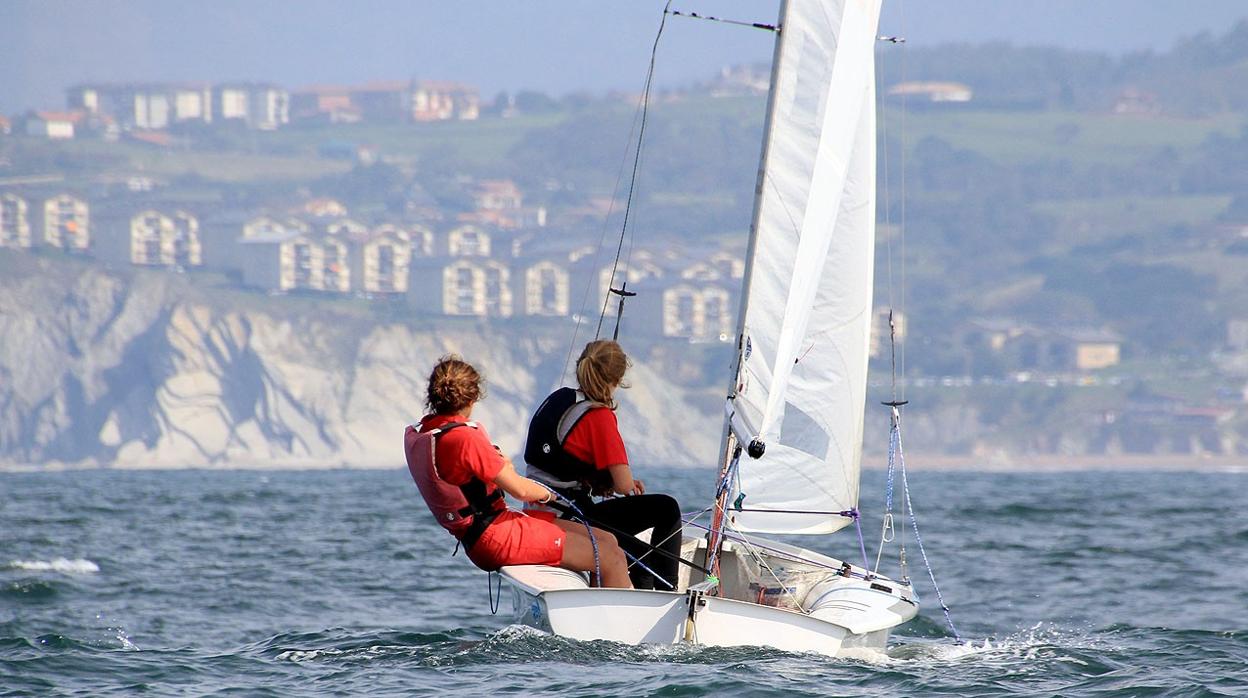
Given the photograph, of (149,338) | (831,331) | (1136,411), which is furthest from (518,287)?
(831,331)

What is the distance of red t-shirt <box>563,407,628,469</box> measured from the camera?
7.84 m

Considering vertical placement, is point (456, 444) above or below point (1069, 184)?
below

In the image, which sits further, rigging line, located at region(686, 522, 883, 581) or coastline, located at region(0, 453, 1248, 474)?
coastline, located at region(0, 453, 1248, 474)

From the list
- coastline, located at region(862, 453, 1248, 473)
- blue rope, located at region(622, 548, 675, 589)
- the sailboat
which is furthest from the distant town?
blue rope, located at region(622, 548, 675, 589)

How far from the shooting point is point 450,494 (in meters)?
7.60

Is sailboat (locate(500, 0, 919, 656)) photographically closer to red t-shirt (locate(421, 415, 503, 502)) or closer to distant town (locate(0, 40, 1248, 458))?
red t-shirt (locate(421, 415, 503, 502))

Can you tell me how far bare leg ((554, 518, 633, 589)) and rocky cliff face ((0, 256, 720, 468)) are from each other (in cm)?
7842

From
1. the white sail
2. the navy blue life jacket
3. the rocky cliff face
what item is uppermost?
the white sail

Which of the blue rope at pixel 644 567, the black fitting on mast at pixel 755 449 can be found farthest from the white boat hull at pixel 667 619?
the black fitting on mast at pixel 755 449

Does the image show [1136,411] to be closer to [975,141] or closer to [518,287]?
[518,287]

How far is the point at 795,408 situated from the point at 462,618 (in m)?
2.87

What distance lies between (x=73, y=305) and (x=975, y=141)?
103760 millimetres

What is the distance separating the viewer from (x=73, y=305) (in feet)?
318

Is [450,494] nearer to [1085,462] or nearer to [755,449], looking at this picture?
[755,449]
